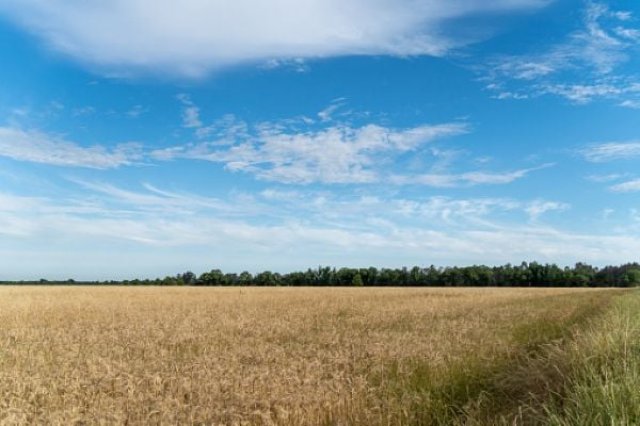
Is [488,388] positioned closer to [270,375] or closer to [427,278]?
[270,375]

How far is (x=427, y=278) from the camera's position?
473ft

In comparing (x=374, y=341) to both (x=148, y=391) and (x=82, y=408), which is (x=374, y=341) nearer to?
(x=148, y=391)

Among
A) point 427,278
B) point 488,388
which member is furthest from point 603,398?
point 427,278

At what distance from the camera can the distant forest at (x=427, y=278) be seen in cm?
13925

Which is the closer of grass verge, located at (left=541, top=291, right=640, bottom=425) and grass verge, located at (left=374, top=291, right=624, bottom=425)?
grass verge, located at (left=541, top=291, right=640, bottom=425)

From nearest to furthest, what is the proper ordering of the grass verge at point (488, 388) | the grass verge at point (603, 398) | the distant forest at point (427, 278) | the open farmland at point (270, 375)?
the grass verge at point (603, 398), the grass verge at point (488, 388), the open farmland at point (270, 375), the distant forest at point (427, 278)

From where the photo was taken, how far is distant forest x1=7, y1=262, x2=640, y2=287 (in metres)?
139

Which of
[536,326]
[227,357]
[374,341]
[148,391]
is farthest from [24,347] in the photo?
[536,326]

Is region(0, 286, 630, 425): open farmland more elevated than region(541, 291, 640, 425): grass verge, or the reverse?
region(541, 291, 640, 425): grass verge

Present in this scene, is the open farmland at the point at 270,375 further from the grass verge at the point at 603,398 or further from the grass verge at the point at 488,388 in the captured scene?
the grass verge at the point at 603,398

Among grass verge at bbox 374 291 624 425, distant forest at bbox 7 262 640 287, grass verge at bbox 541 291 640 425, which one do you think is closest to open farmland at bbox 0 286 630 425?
grass verge at bbox 374 291 624 425

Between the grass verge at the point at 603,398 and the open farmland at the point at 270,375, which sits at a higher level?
the grass verge at the point at 603,398

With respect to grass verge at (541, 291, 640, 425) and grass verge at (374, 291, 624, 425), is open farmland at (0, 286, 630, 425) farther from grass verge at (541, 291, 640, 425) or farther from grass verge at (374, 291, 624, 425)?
grass verge at (541, 291, 640, 425)

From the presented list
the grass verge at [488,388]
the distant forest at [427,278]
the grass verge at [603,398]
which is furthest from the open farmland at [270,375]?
the distant forest at [427,278]
